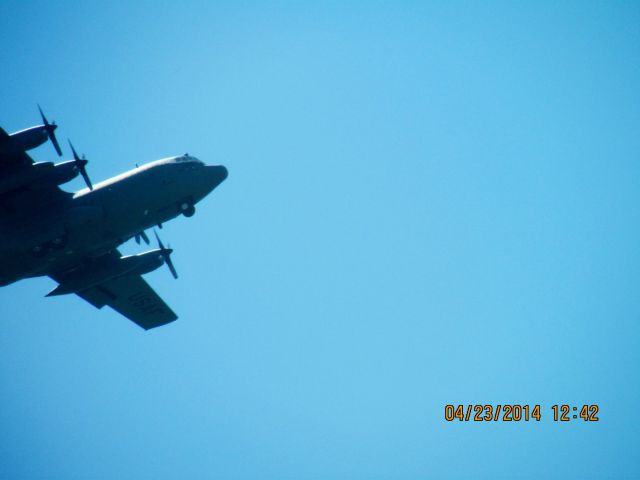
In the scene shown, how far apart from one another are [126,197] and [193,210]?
291 cm

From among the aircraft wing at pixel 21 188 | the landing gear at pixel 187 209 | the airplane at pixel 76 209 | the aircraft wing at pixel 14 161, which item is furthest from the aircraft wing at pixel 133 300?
the aircraft wing at pixel 14 161

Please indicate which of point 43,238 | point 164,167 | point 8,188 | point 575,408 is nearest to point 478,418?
point 575,408

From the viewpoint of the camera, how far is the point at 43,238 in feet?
79.4

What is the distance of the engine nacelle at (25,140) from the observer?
74.6 ft

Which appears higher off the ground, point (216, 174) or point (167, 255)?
point (216, 174)

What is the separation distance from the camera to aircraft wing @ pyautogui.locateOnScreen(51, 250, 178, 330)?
1197 inches

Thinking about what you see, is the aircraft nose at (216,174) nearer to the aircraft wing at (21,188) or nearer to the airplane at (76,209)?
the airplane at (76,209)

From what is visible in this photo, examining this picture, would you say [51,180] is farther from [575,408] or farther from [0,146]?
[575,408]

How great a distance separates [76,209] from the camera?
24516 mm

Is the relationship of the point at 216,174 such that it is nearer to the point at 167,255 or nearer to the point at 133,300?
the point at 167,255

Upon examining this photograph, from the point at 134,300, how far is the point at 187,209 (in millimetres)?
7322

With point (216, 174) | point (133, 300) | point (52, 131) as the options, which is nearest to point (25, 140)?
point (52, 131)

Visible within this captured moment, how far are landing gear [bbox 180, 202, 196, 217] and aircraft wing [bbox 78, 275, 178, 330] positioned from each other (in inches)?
227

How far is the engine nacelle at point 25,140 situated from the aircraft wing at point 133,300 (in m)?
8.54
